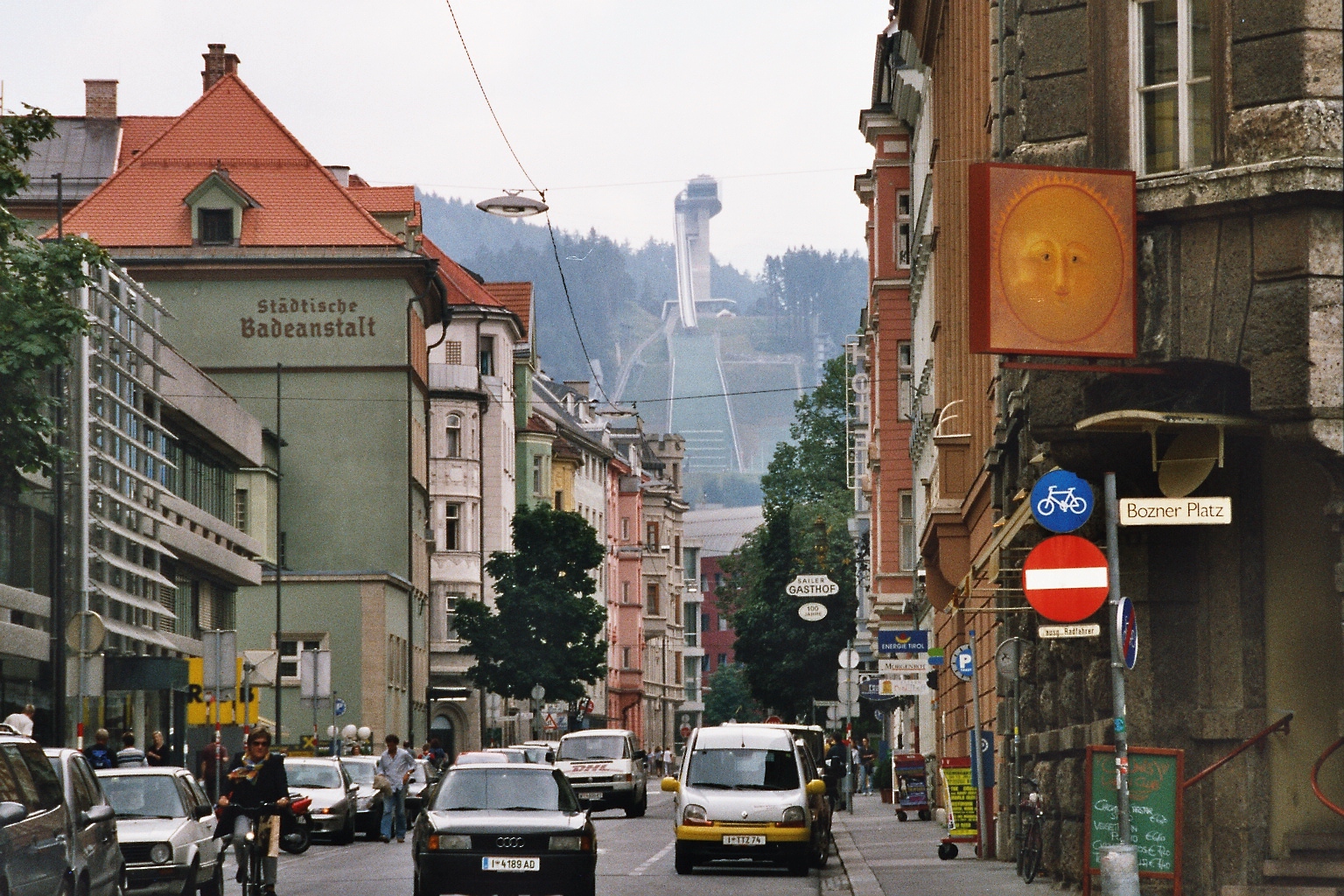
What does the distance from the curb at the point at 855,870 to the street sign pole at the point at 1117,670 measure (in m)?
6.93

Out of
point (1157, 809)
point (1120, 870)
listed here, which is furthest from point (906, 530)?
point (1120, 870)

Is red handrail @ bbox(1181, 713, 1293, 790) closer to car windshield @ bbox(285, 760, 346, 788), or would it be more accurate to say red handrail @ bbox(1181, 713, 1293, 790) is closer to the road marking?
the road marking

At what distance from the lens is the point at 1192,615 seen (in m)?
18.4

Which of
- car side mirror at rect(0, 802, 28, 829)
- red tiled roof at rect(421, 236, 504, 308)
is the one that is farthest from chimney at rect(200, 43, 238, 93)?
car side mirror at rect(0, 802, 28, 829)

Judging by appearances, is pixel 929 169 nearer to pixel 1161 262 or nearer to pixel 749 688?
pixel 1161 262

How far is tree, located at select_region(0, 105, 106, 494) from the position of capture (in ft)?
98.5

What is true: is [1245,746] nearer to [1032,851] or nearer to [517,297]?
[1032,851]

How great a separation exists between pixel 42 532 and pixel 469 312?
5276 cm

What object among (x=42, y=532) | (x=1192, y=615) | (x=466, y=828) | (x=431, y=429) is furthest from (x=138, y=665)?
(x=431, y=429)

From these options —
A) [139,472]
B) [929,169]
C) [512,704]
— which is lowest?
[512,704]

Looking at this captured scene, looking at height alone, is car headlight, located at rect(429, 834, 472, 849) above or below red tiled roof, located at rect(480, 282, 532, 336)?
below

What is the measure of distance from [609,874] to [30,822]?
14.1 m

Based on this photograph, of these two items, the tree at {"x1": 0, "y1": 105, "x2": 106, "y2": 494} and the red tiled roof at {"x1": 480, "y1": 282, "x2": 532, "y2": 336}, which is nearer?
the tree at {"x1": 0, "y1": 105, "x2": 106, "y2": 494}

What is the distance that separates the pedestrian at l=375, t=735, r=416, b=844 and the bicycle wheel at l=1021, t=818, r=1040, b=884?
16.8 m
